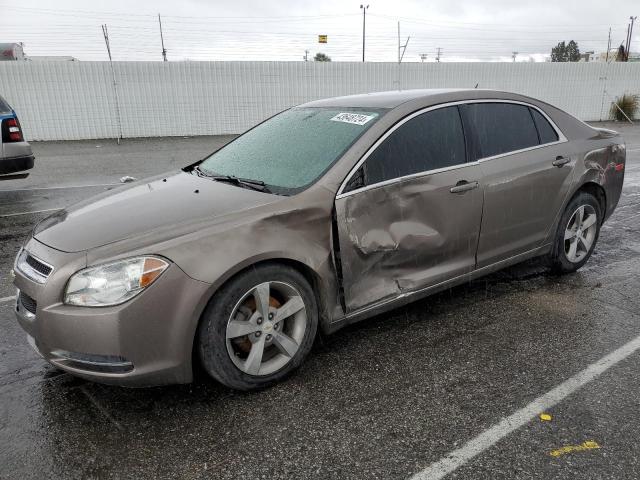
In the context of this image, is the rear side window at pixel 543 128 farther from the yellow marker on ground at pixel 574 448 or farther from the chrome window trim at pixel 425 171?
the yellow marker on ground at pixel 574 448

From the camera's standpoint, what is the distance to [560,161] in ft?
13.9

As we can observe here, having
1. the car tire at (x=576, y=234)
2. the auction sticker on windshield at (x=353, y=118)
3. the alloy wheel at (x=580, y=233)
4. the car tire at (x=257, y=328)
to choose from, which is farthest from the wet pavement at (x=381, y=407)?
the auction sticker on windshield at (x=353, y=118)

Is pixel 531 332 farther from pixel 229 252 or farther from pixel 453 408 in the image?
pixel 229 252

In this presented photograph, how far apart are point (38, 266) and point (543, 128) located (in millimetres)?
3747

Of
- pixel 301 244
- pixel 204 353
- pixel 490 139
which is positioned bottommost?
pixel 204 353

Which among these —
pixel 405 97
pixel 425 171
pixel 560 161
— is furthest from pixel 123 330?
pixel 560 161

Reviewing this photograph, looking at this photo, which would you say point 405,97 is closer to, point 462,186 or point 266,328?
point 462,186

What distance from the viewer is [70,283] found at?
2518 mm

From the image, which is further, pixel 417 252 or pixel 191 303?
pixel 417 252

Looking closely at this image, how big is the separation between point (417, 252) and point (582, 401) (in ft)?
4.08

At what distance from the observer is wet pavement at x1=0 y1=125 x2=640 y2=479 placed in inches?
92.7

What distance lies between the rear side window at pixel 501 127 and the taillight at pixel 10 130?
6.58 metres

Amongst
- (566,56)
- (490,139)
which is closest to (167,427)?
(490,139)

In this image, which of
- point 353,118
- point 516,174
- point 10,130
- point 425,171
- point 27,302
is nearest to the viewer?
point 27,302
